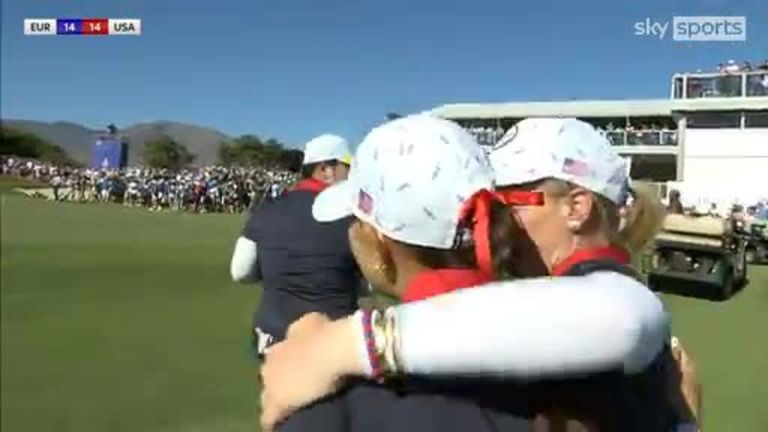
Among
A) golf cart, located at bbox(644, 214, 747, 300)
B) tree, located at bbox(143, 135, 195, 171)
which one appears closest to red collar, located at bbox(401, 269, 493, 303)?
tree, located at bbox(143, 135, 195, 171)

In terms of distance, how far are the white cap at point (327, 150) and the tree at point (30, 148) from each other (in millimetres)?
666

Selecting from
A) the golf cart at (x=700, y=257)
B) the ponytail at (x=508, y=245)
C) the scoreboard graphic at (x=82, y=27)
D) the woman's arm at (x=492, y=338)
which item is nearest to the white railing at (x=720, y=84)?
the golf cart at (x=700, y=257)

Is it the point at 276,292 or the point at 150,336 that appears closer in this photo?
the point at 276,292

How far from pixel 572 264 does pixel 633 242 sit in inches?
4.9

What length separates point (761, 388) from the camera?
347 cm

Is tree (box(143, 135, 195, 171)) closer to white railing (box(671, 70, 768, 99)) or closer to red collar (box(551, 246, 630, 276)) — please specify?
white railing (box(671, 70, 768, 99))

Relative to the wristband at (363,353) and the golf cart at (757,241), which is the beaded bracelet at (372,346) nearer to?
the wristband at (363,353)

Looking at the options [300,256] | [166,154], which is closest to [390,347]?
[300,256]

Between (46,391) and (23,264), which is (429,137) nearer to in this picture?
(23,264)

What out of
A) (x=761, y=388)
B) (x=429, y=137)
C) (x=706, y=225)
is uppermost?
(x=429, y=137)

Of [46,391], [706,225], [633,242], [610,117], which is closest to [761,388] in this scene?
[706,225]

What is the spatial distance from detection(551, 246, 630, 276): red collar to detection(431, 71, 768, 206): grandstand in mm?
1863

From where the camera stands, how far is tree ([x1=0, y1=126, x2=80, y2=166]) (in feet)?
7.51

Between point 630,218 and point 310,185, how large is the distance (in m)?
1.03
